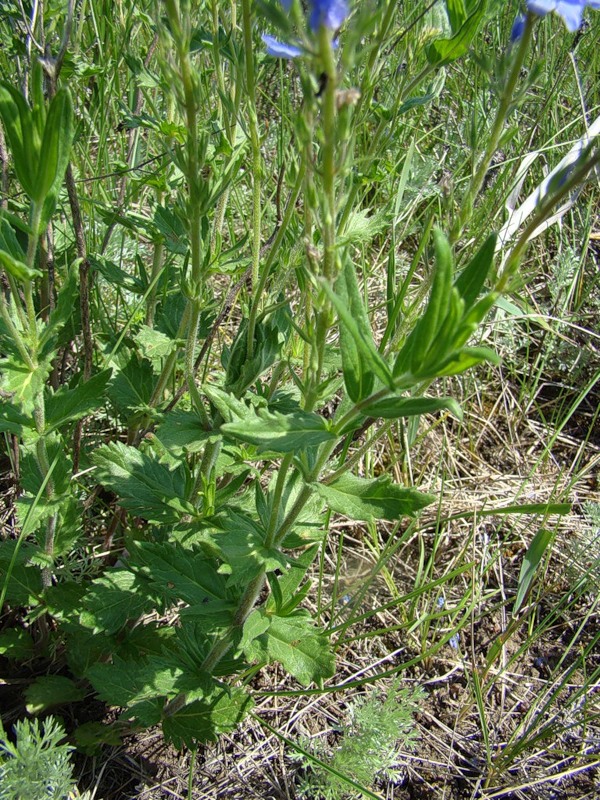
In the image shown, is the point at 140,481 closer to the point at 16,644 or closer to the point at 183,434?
the point at 183,434

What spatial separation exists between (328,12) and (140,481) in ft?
4.87

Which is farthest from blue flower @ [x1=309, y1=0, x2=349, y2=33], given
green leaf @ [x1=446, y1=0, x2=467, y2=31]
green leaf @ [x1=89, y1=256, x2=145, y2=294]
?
green leaf @ [x1=89, y1=256, x2=145, y2=294]

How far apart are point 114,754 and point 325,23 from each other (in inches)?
91.3

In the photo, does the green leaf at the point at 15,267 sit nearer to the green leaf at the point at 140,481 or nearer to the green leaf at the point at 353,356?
the green leaf at the point at 353,356

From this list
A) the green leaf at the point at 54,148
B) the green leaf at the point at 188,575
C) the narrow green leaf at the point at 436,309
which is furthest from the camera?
the green leaf at the point at 188,575

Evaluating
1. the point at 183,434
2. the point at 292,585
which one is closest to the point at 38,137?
the point at 183,434

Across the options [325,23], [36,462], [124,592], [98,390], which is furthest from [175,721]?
[325,23]

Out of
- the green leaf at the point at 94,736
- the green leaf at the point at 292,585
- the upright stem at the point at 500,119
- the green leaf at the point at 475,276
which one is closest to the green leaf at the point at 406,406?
the green leaf at the point at 475,276

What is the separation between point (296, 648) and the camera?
1.90m

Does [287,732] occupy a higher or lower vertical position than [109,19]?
lower

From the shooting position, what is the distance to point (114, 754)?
92.8 inches

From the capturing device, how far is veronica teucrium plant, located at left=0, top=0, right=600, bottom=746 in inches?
47.9

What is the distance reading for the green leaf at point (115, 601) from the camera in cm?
216

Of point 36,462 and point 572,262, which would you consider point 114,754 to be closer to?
point 36,462
